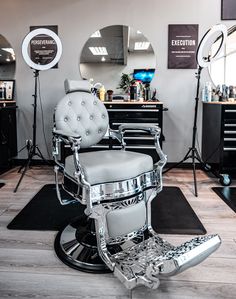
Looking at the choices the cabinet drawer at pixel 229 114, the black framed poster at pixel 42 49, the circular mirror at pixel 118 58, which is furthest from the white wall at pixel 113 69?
the cabinet drawer at pixel 229 114

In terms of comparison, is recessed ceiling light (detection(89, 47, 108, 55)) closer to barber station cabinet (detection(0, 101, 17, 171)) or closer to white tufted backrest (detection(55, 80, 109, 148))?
barber station cabinet (detection(0, 101, 17, 171))

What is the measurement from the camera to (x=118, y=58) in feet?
12.6

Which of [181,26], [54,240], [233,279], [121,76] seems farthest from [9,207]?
[181,26]

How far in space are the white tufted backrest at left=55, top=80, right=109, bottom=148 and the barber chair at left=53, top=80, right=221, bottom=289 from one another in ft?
0.94

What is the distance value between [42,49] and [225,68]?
247cm

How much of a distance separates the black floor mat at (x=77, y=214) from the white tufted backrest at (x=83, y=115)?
0.65 m

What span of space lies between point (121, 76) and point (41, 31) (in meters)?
1.15

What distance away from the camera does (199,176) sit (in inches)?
142

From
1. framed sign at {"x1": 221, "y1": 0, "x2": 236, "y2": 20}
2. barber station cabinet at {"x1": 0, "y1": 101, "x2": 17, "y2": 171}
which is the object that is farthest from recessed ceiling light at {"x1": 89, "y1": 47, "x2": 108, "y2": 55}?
framed sign at {"x1": 221, "y1": 0, "x2": 236, "y2": 20}

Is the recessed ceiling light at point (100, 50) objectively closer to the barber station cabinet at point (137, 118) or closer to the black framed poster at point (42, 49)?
the black framed poster at point (42, 49)

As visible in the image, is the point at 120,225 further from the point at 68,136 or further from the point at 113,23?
the point at 113,23

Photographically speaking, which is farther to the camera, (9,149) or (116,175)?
(9,149)

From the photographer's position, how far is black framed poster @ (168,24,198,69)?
3740 mm

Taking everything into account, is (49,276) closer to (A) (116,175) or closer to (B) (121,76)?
(A) (116,175)
